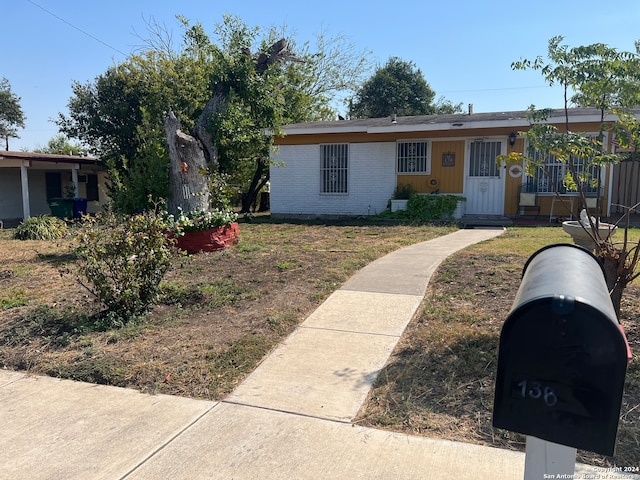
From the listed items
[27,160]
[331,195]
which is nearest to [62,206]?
[27,160]

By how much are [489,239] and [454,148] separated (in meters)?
5.45

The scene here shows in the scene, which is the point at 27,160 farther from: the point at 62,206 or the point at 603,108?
the point at 603,108

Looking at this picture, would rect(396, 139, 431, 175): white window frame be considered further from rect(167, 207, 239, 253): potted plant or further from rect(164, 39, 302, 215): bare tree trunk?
rect(167, 207, 239, 253): potted plant

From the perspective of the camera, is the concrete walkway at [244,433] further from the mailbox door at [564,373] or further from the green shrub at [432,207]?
the green shrub at [432,207]

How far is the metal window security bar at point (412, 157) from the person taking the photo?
50.3 ft

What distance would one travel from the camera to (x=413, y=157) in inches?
609

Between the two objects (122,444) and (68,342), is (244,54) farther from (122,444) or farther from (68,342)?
(122,444)

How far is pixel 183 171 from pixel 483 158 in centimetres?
908

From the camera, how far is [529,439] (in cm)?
200

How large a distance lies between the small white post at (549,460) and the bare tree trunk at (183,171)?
9061 millimetres

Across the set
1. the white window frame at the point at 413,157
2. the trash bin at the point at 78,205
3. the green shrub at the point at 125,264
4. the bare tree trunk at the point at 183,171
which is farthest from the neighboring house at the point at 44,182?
the green shrub at the point at 125,264

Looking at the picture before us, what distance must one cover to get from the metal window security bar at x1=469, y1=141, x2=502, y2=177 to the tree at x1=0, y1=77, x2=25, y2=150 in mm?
43836

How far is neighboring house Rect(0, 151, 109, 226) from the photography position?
18.4 metres

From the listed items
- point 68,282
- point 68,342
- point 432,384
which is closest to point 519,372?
point 432,384
